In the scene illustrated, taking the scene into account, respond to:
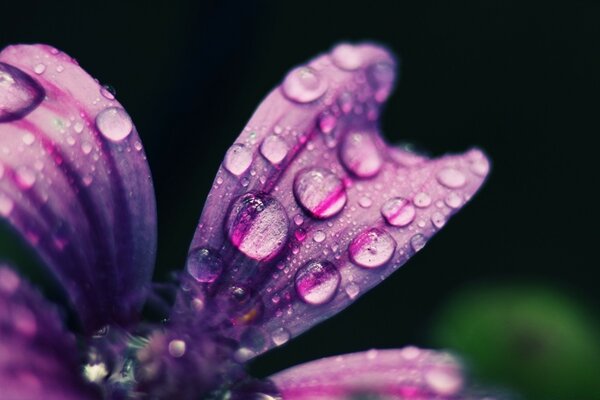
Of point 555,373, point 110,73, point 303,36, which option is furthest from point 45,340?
point 303,36

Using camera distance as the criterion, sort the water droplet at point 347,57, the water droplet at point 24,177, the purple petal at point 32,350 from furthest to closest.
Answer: the water droplet at point 347,57, the water droplet at point 24,177, the purple petal at point 32,350

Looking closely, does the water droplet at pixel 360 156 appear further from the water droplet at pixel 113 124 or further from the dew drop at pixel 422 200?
the water droplet at pixel 113 124

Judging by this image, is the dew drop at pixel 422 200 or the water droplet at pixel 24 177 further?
the dew drop at pixel 422 200

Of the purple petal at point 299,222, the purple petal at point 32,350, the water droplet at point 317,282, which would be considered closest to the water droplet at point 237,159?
the purple petal at point 299,222

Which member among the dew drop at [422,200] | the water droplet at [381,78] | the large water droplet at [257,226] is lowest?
the large water droplet at [257,226]

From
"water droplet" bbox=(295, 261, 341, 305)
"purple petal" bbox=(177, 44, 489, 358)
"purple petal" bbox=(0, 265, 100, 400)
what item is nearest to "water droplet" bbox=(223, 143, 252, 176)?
"purple petal" bbox=(177, 44, 489, 358)

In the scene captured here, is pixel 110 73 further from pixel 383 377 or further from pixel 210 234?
pixel 383 377

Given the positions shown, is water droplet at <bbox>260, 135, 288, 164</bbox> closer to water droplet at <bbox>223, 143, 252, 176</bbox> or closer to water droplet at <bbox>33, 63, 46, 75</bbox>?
water droplet at <bbox>223, 143, 252, 176</bbox>
